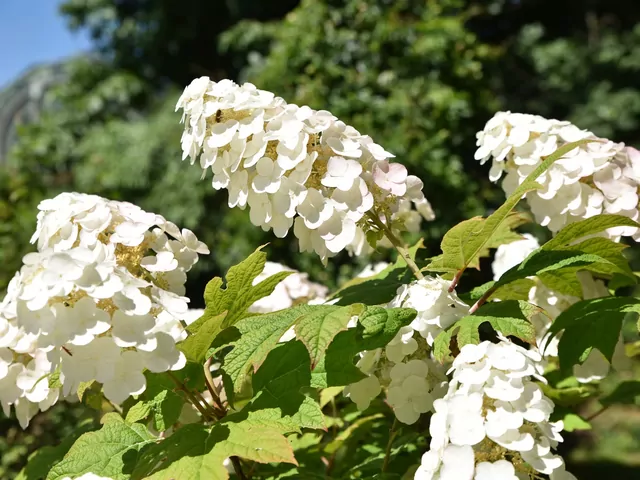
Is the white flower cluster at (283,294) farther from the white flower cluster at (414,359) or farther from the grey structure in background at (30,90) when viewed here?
the grey structure in background at (30,90)

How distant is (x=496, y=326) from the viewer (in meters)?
1.07

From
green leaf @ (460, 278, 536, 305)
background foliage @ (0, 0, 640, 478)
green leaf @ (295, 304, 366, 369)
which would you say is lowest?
background foliage @ (0, 0, 640, 478)

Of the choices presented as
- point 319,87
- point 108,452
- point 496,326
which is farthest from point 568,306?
point 319,87

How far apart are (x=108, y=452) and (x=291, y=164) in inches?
24.0

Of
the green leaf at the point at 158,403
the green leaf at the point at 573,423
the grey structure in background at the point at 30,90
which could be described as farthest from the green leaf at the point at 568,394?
the grey structure in background at the point at 30,90

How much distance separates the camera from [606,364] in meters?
1.48

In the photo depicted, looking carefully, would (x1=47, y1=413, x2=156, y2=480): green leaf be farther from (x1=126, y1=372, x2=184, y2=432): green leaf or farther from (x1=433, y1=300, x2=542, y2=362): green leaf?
(x1=433, y1=300, x2=542, y2=362): green leaf

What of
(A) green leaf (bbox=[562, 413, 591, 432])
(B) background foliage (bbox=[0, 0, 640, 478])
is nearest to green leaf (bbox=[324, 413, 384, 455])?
(A) green leaf (bbox=[562, 413, 591, 432])

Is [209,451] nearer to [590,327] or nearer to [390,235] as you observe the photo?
[390,235]

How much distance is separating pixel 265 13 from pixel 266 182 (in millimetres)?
6679

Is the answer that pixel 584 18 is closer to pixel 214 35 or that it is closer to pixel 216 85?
pixel 214 35

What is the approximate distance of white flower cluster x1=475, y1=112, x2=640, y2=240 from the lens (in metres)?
1.43

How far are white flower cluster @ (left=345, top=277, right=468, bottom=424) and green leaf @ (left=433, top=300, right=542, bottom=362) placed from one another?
0.04 m

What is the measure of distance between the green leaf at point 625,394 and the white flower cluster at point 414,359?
0.74m
